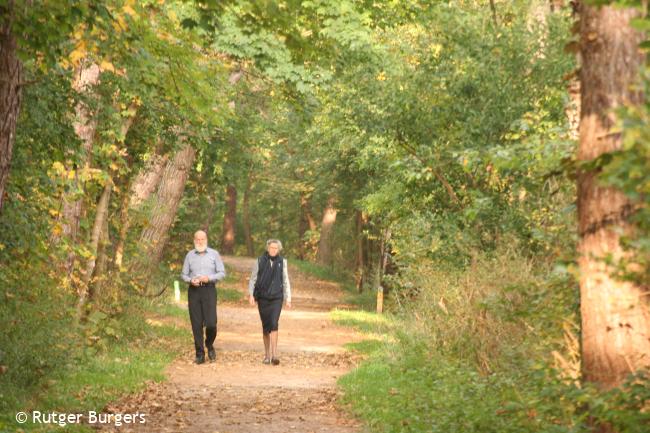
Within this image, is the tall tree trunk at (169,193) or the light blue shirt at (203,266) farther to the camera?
the tall tree trunk at (169,193)

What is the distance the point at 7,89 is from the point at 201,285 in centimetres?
846

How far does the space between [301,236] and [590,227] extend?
50.0m

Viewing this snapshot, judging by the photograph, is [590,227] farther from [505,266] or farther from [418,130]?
[418,130]

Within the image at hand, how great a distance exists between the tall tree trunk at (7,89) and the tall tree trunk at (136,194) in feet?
27.9

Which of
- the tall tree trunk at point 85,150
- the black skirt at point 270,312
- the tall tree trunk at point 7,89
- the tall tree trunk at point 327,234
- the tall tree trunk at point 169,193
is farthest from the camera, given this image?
the tall tree trunk at point 327,234

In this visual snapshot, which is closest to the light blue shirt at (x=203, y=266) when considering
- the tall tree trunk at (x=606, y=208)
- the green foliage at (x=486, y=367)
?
the green foliage at (x=486, y=367)

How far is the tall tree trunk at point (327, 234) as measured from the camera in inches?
1796

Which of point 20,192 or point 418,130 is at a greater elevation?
point 418,130

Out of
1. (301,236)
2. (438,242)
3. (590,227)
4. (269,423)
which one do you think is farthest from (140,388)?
(301,236)

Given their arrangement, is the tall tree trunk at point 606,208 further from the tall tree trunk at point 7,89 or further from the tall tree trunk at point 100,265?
the tall tree trunk at point 100,265

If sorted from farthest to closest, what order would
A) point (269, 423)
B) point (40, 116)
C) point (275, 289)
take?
point (275, 289), point (269, 423), point (40, 116)

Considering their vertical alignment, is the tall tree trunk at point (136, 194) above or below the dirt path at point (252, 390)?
above

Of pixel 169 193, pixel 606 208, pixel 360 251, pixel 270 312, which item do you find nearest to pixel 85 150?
pixel 270 312

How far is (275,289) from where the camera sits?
16.6 m
